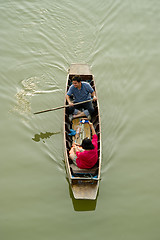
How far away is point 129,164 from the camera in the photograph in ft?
25.2

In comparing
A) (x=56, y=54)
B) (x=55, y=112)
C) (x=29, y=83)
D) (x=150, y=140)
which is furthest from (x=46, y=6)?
(x=150, y=140)

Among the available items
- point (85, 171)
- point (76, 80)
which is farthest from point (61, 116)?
point (85, 171)

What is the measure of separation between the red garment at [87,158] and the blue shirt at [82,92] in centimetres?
190

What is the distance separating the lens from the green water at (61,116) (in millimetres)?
6582

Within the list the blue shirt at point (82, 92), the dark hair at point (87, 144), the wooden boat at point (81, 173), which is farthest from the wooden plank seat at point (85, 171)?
the blue shirt at point (82, 92)

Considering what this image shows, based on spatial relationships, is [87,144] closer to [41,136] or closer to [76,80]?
[76,80]

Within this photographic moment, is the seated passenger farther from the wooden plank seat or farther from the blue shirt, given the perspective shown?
the blue shirt

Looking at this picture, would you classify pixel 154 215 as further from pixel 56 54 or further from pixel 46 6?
pixel 46 6

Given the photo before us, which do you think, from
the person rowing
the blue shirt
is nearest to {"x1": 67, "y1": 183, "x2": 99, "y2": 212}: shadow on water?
the person rowing

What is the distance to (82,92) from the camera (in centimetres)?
802

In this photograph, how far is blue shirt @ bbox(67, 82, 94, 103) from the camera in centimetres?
797

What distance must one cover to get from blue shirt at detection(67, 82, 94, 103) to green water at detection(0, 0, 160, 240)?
85 cm

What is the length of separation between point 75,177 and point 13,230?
189 cm

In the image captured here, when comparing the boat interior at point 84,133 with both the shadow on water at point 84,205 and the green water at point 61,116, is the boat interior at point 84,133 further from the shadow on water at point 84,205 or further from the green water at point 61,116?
the shadow on water at point 84,205
